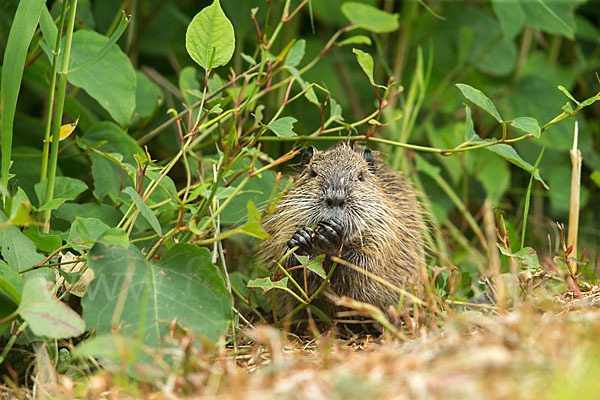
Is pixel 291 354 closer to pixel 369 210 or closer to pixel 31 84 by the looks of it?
pixel 369 210

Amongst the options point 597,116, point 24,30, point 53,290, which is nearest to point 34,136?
point 24,30

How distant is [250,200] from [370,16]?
1.37 metres

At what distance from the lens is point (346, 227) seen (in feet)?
8.66

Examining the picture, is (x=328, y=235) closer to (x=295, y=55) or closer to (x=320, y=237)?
(x=320, y=237)

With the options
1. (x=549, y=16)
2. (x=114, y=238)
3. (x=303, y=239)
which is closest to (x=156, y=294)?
(x=114, y=238)

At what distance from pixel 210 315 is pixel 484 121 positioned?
9.80ft

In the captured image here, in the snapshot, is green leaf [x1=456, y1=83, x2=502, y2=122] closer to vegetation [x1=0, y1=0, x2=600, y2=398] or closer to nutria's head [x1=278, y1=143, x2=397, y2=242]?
vegetation [x1=0, y1=0, x2=600, y2=398]

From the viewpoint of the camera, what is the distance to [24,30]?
2252 mm

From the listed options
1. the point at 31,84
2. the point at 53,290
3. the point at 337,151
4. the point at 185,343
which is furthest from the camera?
the point at 31,84

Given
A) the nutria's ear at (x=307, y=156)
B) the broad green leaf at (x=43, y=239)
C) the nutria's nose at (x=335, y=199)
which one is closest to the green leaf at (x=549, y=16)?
the nutria's ear at (x=307, y=156)

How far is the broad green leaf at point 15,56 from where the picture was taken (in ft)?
7.38


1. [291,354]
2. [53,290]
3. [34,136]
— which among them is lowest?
[291,354]

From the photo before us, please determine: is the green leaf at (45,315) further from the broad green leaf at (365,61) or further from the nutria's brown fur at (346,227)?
the broad green leaf at (365,61)

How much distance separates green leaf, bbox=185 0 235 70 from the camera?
2.22 meters
